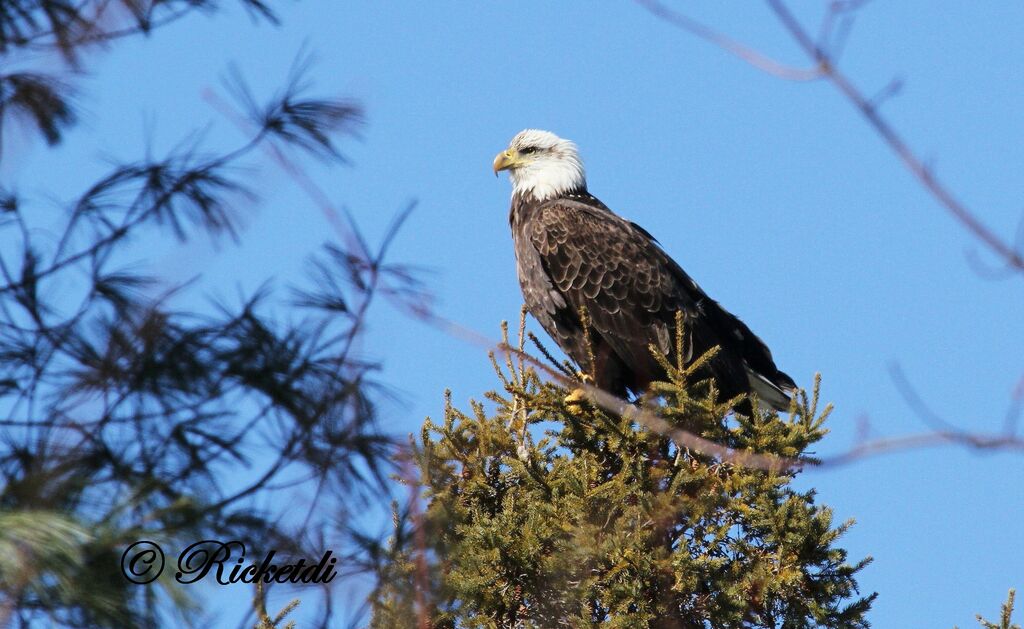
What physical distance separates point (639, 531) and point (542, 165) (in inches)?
128

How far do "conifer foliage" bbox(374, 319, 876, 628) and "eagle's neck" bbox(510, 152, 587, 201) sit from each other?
228cm

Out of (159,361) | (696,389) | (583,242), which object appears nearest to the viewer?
(159,361)

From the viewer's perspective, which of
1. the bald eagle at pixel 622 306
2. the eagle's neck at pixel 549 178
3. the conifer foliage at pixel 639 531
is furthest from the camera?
the eagle's neck at pixel 549 178

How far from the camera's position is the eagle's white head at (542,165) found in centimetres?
819

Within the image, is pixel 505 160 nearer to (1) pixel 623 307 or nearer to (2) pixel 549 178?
(2) pixel 549 178

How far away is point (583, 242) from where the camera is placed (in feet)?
24.3

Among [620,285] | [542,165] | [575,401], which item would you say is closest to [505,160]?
[542,165]

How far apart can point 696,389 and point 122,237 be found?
3.11m

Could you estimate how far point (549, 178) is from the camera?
324 inches

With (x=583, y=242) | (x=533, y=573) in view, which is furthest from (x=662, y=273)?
(x=533, y=573)

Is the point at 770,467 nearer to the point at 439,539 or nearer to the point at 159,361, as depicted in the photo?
the point at 439,539

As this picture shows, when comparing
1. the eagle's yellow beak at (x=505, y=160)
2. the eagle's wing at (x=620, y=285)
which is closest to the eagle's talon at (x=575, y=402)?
the eagle's wing at (x=620, y=285)

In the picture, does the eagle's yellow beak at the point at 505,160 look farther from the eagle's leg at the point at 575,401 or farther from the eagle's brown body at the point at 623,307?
the eagle's leg at the point at 575,401

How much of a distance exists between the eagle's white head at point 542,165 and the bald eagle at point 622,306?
18.9 inches
